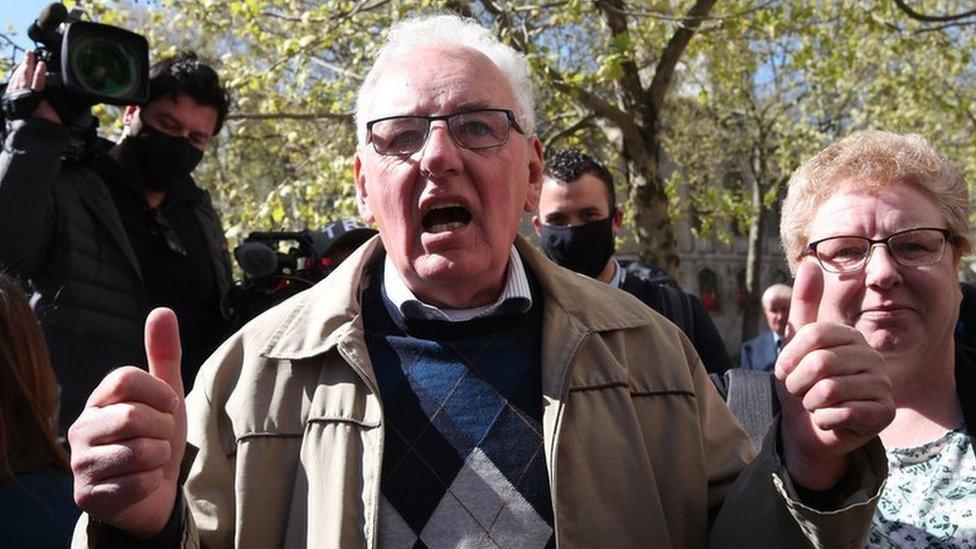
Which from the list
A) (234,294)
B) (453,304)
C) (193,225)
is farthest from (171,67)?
(453,304)

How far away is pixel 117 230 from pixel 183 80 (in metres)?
0.81

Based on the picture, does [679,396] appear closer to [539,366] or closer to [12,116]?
[539,366]

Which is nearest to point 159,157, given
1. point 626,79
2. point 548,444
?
point 548,444

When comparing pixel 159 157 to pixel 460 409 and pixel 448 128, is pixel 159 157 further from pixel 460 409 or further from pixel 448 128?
pixel 460 409

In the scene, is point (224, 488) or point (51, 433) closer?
point (224, 488)

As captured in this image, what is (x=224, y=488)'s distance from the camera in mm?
2125

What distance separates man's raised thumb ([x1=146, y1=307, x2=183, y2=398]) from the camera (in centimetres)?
188

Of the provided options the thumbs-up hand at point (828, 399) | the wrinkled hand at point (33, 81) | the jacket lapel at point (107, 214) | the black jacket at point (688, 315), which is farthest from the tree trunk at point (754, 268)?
the thumbs-up hand at point (828, 399)

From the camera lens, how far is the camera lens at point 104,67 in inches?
143

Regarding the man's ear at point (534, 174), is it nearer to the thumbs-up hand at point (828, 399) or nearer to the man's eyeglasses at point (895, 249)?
the man's eyeglasses at point (895, 249)

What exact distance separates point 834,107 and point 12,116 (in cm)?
2033

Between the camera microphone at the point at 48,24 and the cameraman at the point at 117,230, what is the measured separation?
153 millimetres

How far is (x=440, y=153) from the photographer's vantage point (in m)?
2.32

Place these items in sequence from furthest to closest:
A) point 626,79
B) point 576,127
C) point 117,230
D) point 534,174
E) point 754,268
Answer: point 754,268, point 576,127, point 626,79, point 117,230, point 534,174
